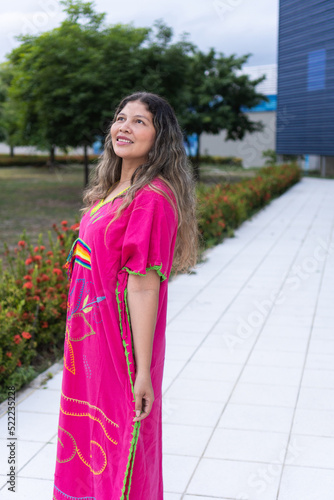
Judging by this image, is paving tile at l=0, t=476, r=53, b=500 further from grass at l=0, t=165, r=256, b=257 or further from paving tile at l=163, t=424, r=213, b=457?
grass at l=0, t=165, r=256, b=257

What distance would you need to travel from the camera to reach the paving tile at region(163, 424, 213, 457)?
127 inches

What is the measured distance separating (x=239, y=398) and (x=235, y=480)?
40.2 inches

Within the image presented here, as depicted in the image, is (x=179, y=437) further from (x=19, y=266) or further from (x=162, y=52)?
(x=162, y=52)

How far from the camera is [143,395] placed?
1.87 meters

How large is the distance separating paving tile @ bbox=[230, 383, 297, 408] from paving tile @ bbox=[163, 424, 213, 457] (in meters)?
0.49

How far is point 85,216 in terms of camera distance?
82.5 inches

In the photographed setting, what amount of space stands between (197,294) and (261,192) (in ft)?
29.0

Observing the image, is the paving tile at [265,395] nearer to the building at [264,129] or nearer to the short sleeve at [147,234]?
the short sleeve at [147,234]

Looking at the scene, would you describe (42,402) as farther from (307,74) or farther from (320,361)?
(307,74)

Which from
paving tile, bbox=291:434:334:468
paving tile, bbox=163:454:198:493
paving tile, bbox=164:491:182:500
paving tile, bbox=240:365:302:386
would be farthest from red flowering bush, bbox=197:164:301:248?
paving tile, bbox=164:491:182:500

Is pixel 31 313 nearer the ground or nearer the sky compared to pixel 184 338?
nearer the sky

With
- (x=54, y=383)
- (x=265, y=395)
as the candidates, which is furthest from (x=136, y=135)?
(x=54, y=383)

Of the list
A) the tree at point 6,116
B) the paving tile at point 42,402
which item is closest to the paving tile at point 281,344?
the paving tile at point 42,402

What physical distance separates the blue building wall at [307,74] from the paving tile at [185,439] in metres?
23.4
